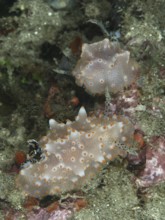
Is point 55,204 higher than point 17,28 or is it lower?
lower

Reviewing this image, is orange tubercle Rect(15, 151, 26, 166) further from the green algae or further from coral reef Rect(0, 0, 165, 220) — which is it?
the green algae

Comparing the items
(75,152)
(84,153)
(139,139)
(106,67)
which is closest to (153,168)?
(139,139)

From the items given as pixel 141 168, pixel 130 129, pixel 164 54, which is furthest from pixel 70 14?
pixel 141 168

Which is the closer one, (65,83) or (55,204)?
(55,204)

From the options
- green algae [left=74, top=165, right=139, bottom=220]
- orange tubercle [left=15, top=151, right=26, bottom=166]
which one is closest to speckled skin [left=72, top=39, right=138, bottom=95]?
green algae [left=74, top=165, right=139, bottom=220]

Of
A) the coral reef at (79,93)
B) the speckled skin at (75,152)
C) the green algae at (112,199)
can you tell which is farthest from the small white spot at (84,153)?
the green algae at (112,199)

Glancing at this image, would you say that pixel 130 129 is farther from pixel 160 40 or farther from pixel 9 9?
pixel 9 9

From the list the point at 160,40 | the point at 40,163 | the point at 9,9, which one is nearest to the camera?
the point at 40,163

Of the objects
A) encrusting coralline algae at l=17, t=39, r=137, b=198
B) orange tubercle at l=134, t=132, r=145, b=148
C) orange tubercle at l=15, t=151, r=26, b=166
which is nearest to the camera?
encrusting coralline algae at l=17, t=39, r=137, b=198

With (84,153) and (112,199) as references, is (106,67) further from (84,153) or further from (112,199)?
(112,199)
